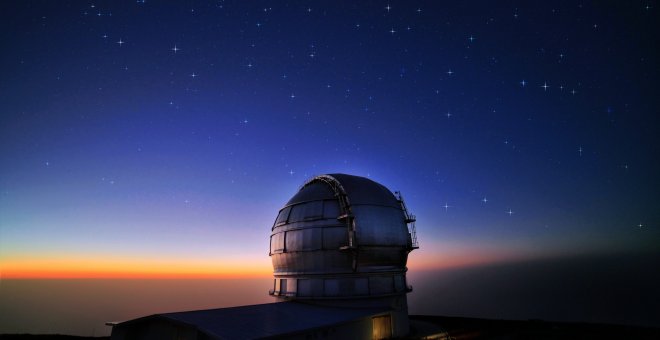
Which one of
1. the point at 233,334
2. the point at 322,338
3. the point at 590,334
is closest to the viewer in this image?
the point at 233,334

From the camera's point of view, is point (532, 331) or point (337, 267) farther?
point (532, 331)

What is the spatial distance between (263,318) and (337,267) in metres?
5.99

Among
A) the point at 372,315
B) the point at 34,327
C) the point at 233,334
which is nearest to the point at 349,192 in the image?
the point at 372,315

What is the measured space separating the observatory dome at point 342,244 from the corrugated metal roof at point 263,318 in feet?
5.20

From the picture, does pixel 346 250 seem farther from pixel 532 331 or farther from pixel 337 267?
pixel 532 331

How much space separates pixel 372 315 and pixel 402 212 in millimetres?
8554

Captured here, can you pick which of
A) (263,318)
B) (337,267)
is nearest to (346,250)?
(337,267)

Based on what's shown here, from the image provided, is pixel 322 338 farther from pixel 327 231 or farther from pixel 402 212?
pixel 402 212

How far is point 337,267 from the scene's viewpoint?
2069 centimetres

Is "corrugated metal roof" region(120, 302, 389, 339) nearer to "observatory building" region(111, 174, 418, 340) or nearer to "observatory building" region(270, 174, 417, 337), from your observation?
"observatory building" region(111, 174, 418, 340)

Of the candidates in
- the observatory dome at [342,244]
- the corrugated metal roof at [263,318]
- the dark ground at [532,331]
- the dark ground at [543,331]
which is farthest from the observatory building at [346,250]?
the dark ground at [543,331]

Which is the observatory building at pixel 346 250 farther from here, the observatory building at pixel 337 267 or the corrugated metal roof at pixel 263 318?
the corrugated metal roof at pixel 263 318

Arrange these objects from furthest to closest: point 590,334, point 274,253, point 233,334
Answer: point 274,253 < point 590,334 < point 233,334

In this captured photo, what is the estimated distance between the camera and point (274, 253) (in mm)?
→ 23922
